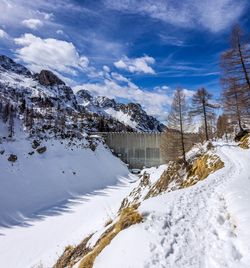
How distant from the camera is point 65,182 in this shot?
39000 millimetres

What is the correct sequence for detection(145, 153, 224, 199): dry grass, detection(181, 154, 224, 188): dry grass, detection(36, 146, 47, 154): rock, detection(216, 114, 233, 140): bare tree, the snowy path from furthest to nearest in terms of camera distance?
detection(216, 114, 233, 140): bare tree → detection(36, 146, 47, 154): rock → detection(145, 153, 224, 199): dry grass → detection(181, 154, 224, 188): dry grass → the snowy path

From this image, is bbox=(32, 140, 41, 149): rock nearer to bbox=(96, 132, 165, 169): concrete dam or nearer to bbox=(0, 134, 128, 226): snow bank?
bbox=(0, 134, 128, 226): snow bank

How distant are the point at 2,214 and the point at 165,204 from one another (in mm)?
23586

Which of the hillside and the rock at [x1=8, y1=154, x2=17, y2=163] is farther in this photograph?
the rock at [x1=8, y1=154, x2=17, y2=163]

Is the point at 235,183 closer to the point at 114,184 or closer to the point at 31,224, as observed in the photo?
the point at 31,224

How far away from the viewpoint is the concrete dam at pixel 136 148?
67.0 meters

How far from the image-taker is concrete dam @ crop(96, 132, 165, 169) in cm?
6700

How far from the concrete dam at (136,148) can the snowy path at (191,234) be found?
55717 mm

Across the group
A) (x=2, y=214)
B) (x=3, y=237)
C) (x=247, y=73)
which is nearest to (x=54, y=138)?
(x=2, y=214)

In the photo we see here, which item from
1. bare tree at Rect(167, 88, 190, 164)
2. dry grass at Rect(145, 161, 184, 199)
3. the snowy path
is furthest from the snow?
bare tree at Rect(167, 88, 190, 164)

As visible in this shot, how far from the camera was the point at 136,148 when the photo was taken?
223 ft

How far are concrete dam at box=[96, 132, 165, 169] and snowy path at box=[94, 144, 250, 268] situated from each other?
5572cm

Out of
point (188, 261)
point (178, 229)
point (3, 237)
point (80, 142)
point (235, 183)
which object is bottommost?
point (3, 237)

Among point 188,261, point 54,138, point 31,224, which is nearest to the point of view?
point 188,261
